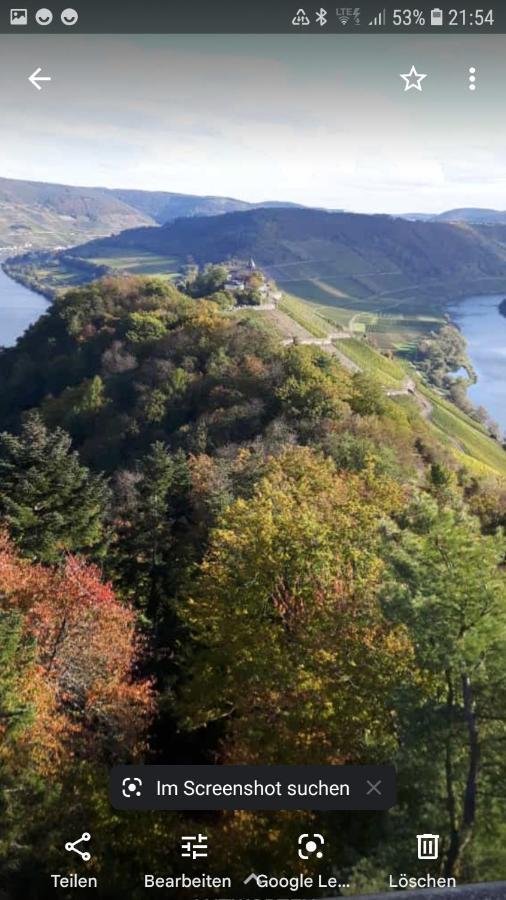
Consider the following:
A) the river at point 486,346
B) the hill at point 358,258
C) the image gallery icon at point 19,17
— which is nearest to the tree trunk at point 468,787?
the image gallery icon at point 19,17

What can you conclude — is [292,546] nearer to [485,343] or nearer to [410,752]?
[410,752]

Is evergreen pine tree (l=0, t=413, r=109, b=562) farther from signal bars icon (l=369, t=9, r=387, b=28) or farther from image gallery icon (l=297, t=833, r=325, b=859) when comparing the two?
signal bars icon (l=369, t=9, r=387, b=28)

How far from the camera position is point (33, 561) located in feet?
52.5

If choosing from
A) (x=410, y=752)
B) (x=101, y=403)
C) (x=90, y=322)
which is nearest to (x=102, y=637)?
(x=410, y=752)

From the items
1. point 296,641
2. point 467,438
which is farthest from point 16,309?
A: point 296,641

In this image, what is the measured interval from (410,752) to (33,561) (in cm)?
1232

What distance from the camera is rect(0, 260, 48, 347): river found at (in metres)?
85.7

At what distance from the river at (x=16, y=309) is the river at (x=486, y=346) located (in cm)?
6094

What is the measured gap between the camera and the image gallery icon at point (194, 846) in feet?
16.0

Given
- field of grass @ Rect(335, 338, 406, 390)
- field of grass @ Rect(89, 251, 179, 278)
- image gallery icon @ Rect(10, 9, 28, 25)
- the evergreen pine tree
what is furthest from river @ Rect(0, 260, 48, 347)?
image gallery icon @ Rect(10, 9, 28, 25)

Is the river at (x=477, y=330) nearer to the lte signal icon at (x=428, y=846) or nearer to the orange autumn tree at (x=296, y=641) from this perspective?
the orange autumn tree at (x=296, y=641)
